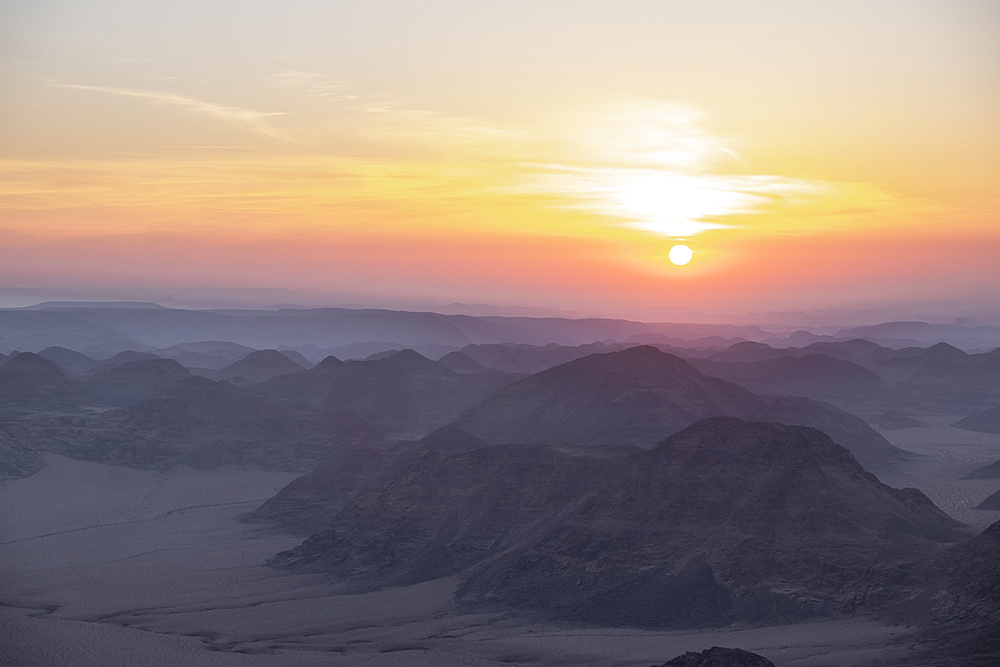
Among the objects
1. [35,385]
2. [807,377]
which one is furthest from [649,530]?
[807,377]

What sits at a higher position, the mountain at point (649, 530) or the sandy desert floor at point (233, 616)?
the mountain at point (649, 530)

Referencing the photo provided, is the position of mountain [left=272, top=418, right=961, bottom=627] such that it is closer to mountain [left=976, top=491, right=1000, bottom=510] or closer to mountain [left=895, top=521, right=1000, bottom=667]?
mountain [left=895, top=521, right=1000, bottom=667]

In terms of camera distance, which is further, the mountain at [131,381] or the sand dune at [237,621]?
the mountain at [131,381]

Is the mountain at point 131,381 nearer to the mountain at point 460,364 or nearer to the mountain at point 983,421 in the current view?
the mountain at point 460,364

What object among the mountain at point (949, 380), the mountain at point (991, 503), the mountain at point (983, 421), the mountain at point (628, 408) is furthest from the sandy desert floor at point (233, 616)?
the mountain at point (949, 380)

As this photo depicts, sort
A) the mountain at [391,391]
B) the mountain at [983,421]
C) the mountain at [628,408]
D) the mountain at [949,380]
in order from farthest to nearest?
the mountain at [949,380], the mountain at [983,421], the mountain at [391,391], the mountain at [628,408]

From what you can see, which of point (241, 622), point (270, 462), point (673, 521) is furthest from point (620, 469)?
point (270, 462)
